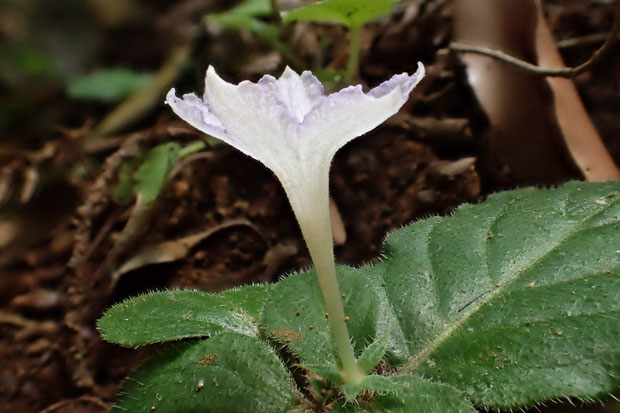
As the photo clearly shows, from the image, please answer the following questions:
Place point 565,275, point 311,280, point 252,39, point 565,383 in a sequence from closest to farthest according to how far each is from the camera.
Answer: point 565,383 → point 565,275 → point 311,280 → point 252,39

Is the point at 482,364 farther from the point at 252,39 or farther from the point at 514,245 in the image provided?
the point at 252,39

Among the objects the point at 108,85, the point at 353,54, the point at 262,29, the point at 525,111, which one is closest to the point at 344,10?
the point at 353,54

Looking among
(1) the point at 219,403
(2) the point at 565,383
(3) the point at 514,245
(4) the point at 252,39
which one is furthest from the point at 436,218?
(4) the point at 252,39

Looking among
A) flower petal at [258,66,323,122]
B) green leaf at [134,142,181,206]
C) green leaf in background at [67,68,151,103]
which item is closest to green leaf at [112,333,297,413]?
flower petal at [258,66,323,122]

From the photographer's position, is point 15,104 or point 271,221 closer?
point 271,221

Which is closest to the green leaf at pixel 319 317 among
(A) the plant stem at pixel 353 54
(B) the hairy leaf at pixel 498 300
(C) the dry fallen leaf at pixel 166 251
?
(B) the hairy leaf at pixel 498 300
